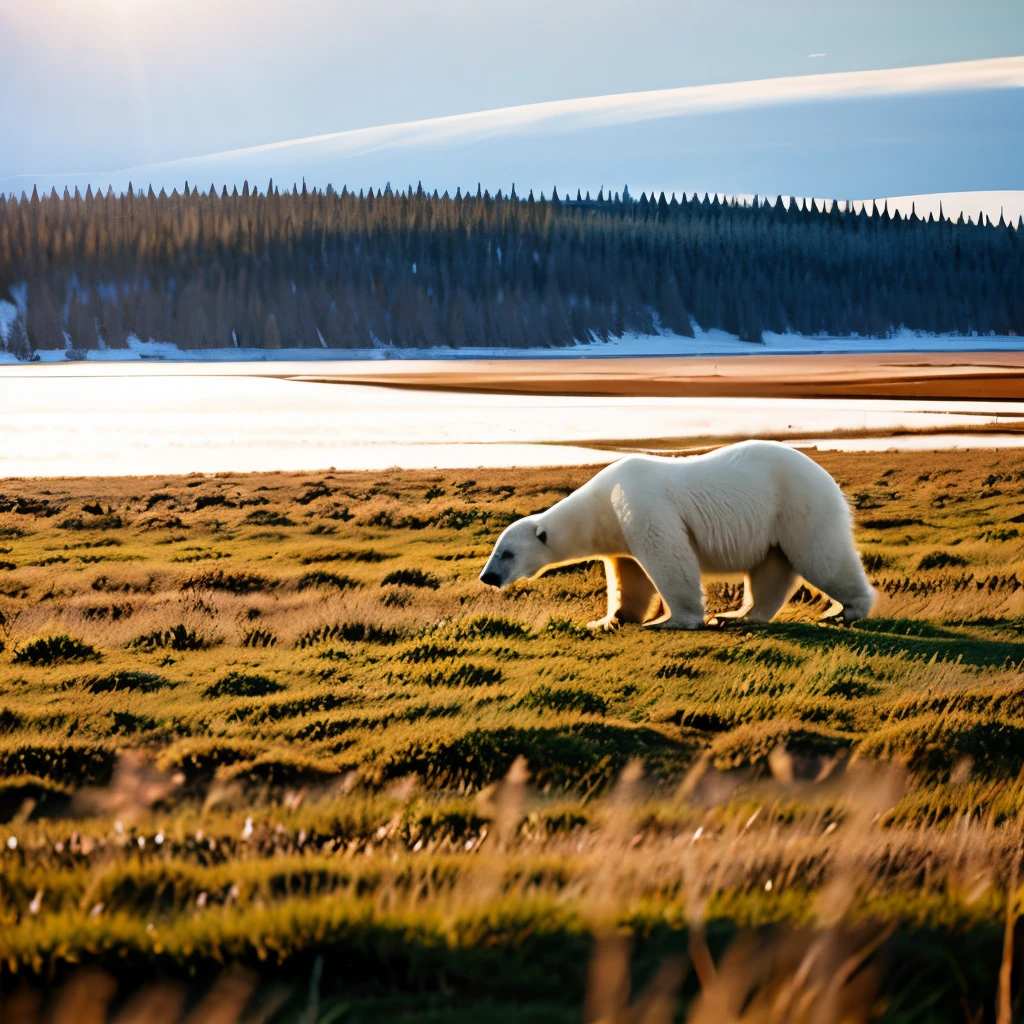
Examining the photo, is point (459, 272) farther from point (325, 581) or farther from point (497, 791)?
point (497, 791)

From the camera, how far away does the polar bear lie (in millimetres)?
12000

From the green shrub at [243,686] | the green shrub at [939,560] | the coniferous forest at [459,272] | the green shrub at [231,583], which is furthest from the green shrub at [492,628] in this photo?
the coniferous forest at [459,272]

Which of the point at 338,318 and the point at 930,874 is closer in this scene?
the point at 930,874

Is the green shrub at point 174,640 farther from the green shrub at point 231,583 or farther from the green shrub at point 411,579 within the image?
the green shrub at point 411,579

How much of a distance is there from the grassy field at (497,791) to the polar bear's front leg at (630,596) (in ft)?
1.85

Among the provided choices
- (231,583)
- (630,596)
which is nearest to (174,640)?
(231,583)

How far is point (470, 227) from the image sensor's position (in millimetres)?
171250

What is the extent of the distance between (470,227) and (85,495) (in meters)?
146

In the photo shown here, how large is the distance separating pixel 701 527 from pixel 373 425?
42455mm

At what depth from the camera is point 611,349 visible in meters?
158

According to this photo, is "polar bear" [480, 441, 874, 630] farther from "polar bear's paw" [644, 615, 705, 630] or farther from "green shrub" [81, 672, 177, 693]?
"green shrub" [81, 672, 177, 693]

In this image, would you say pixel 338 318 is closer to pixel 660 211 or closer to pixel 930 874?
pixel 660 211

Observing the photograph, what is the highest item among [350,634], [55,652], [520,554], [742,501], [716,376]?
[742,501]

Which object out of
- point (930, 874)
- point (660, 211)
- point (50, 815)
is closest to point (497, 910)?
point (930, 874)
